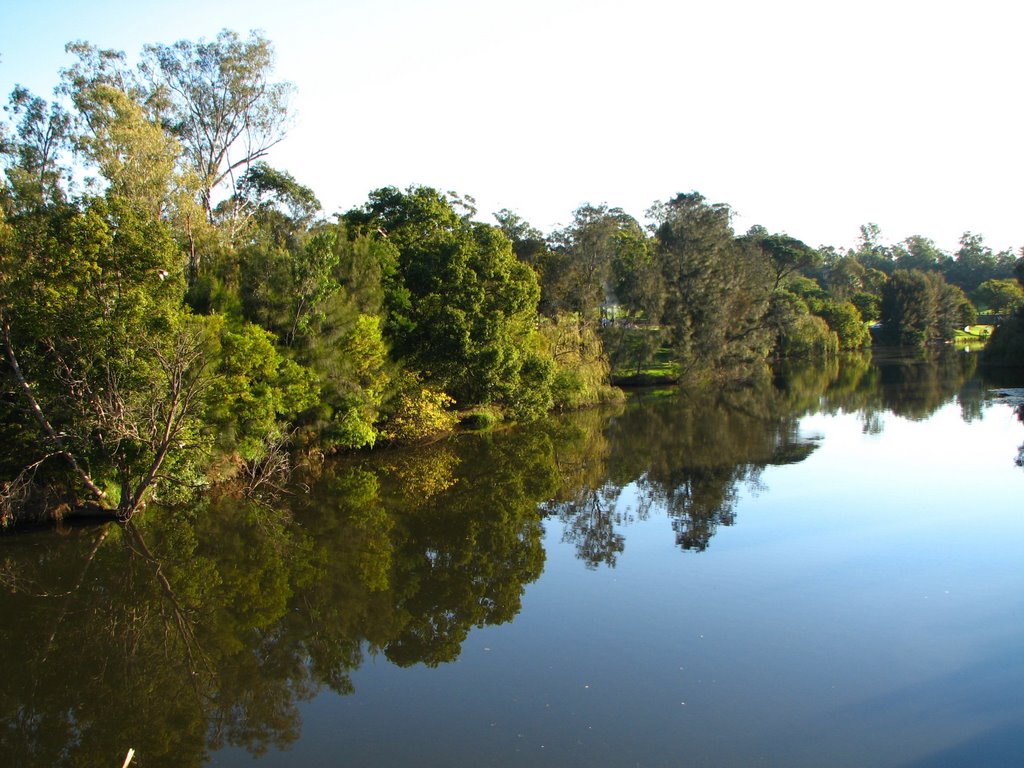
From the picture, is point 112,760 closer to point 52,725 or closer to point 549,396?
point 52,725

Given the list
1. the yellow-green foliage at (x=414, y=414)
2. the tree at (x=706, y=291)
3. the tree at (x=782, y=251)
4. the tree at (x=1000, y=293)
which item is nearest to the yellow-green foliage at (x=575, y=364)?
the yellow-green foliage at (x=414, y=414)

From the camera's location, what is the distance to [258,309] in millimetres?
27797

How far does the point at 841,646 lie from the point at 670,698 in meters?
3.48

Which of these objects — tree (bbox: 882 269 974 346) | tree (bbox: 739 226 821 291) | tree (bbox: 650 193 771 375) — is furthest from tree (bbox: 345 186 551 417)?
tree (bbox: 882 269 974 346)

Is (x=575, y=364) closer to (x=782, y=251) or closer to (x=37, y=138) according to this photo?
(x=37, y=138)

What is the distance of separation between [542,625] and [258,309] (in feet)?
59.2

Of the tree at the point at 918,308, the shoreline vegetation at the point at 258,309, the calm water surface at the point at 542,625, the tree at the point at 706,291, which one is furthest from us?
the tree at the point at 918,308

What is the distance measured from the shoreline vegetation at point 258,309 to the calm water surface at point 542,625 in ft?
9.68

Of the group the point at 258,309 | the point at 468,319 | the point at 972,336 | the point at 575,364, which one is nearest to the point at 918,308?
the point at 972,336

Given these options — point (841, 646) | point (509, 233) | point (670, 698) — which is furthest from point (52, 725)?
point (509, 233)

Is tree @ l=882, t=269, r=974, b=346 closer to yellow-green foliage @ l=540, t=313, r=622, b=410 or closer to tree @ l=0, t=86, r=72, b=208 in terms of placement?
yellow-green foliage @ l=540, t=313, r=622, b=410

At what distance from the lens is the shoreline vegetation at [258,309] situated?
63.6 ft

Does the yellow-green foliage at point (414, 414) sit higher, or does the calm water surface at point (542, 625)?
the yellow-green foliage at point (414, 414)

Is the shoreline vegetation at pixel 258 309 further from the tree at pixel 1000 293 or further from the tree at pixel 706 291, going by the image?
the tree at pixel 1000 293
